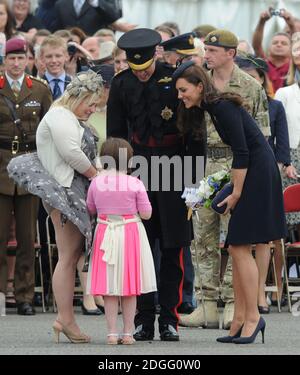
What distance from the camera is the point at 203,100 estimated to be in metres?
11.6

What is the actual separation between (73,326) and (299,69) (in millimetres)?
5992

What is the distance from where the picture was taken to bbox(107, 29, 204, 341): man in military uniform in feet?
39.0

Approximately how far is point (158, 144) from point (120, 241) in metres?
0.87

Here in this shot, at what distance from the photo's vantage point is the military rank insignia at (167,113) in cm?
1185

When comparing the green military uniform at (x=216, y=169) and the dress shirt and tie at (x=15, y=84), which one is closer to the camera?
the green military uniform at (x=216, y=169)

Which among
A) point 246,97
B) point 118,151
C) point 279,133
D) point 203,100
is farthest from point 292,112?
point 118,151

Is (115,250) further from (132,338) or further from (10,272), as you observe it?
(10,272)

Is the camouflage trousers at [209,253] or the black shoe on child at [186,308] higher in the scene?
the camouflage trousers at [209,253]

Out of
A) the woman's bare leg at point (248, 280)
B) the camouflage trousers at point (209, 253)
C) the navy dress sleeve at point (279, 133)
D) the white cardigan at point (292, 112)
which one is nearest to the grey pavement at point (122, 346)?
the woman's bare leg at point (248, 280)

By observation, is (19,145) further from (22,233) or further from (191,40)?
(191,40)

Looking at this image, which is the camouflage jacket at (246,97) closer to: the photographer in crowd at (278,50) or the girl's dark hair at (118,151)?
the girl's dark hair at (118,151)

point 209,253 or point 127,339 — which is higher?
point 209,253

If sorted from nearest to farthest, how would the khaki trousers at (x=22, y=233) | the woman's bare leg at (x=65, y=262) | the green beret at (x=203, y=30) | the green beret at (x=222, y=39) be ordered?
the woman's bare leg at (x=65, y=262) < the green beret at (x=222, y=39) < the khaki trousers at (x=22, y=233) < the green beret at (x=203, y=30)

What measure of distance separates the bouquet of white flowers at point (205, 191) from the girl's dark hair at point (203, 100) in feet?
1.20
